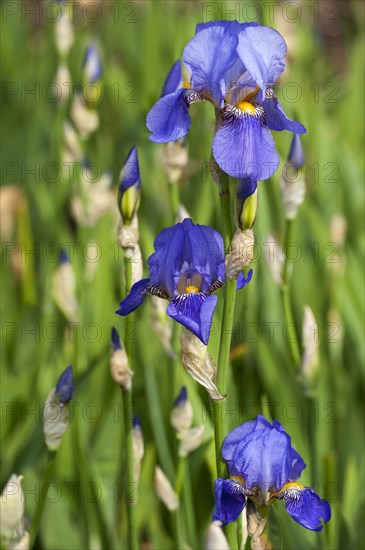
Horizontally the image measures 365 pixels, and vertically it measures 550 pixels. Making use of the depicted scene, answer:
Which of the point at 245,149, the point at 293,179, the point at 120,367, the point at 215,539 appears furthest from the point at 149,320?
the point at 245,149

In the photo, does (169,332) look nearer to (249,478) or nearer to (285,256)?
(285,256)

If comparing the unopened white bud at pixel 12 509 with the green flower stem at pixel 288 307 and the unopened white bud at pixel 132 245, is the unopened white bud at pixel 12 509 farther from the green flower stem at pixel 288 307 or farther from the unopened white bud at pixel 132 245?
the green flower stem at pixel 288 307

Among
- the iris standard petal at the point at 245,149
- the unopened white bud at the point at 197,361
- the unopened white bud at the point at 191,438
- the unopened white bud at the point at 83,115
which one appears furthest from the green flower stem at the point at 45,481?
the unopened white bud at the point at 83,115

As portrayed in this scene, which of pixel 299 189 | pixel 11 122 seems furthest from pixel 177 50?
pixel 11 122

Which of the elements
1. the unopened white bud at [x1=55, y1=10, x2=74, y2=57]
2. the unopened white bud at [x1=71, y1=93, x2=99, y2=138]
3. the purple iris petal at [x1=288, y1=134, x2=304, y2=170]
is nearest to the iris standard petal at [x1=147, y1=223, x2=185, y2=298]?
the purple iris petal at [x1=288, y1=134, x2=304, y2=170]

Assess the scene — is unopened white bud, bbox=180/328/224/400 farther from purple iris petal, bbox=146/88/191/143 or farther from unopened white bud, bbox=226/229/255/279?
purple iris petal, bbox=146/88/191/143

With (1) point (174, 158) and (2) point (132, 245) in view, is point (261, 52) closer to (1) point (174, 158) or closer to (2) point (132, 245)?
(2) point (132, 245)
